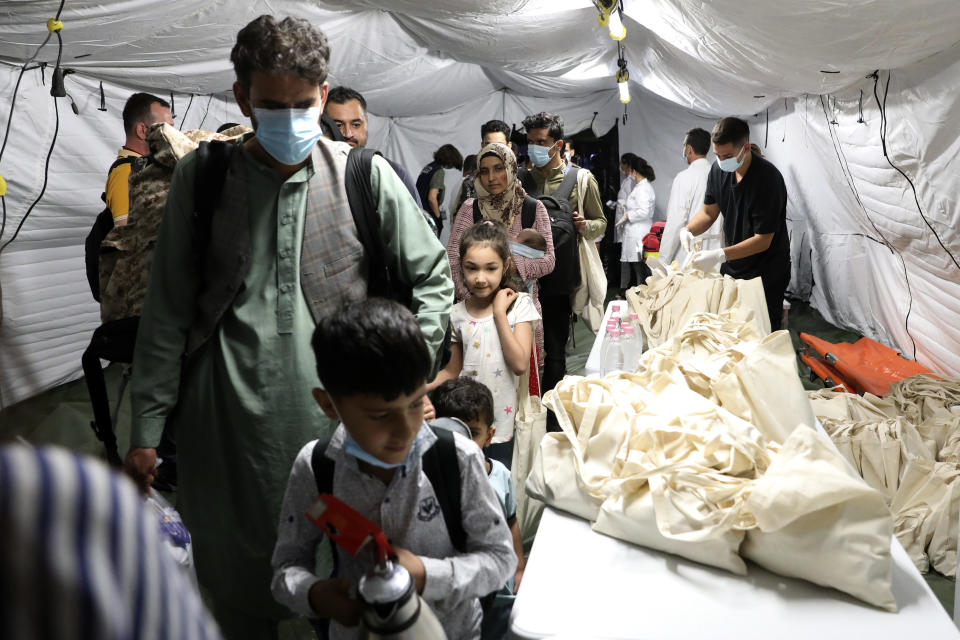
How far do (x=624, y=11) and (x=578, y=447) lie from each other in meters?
4.52

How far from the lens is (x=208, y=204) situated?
5.31 feet

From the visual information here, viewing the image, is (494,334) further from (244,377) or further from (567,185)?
(567,185)

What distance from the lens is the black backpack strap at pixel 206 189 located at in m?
1.62

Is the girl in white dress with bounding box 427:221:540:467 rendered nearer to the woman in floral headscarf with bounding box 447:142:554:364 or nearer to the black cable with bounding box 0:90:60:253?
the woman in floral headscarf with bounding box 447:142:554:364

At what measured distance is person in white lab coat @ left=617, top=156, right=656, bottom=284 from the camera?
8.77m

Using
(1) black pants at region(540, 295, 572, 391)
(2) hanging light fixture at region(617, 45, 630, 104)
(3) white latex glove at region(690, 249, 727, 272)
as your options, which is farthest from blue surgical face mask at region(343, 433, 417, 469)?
(2) hanging light fixture at region(617, 45, 630, 104)

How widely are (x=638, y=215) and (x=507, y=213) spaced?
5.67m

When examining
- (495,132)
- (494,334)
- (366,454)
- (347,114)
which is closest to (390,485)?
(366,454)

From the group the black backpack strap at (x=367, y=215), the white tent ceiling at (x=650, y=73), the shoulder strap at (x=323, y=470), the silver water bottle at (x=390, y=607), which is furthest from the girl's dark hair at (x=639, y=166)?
the silver water bottle at (x=390, y=607)

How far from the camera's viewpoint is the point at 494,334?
110 inches

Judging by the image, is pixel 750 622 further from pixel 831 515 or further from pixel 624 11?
pixel 624 11

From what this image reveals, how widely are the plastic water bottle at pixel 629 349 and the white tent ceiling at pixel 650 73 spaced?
5.02 ft

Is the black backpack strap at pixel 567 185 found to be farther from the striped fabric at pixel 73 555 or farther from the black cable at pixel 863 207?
the striped fabric at pixel 73 555

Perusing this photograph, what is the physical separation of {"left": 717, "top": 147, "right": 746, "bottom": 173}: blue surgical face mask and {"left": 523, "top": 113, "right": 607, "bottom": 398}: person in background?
76cm
